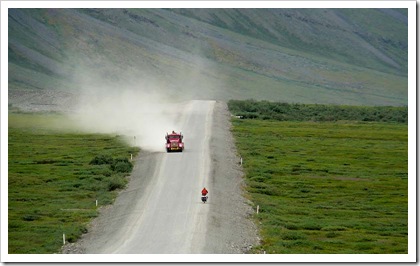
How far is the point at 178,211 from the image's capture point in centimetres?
7625

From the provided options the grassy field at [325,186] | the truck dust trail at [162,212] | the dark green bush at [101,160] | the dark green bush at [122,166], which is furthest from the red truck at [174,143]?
the grassy field at [325,186]

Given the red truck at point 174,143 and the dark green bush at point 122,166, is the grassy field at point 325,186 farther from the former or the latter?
the dark green bush at point 122,166

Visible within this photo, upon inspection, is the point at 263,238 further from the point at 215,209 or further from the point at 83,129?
the point at 83,129

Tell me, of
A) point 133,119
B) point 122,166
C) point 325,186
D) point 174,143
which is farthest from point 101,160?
point 133,119

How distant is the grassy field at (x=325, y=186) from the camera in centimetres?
7300

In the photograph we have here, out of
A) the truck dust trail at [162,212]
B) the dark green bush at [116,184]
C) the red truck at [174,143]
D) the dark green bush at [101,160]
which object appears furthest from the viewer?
the red truck at [174,143]

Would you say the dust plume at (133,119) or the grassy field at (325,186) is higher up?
the dust plume at (133,119)

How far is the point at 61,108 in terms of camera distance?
184750 millimetres

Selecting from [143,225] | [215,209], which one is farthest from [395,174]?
[143,225]

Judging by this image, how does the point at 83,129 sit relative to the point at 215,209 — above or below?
above

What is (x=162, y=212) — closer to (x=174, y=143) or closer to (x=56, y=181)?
(x=56, y=181)

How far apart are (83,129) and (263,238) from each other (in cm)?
8386

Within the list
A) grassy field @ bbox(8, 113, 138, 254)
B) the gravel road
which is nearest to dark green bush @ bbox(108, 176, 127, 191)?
grassy field @ bbox(8, 113, 138, 254)

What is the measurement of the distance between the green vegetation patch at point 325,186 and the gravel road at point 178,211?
2240 mm
